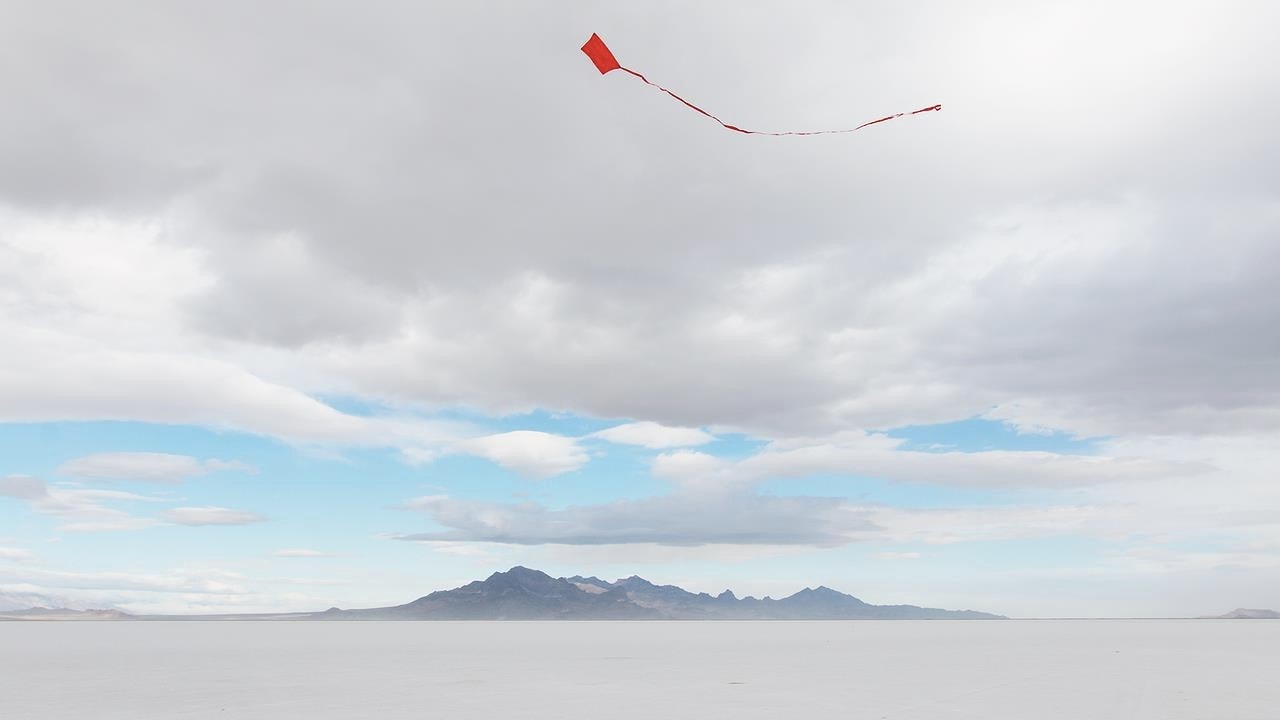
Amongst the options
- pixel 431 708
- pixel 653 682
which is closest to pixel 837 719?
pixel 431 708

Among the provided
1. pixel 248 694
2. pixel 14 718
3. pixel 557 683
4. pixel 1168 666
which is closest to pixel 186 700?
pixel 248 694

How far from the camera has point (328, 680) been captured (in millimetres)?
95438

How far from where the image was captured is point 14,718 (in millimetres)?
61188

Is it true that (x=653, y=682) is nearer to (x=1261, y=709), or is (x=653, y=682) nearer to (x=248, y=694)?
(x=248, y=694)

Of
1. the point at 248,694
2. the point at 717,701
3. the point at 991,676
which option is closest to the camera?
the point at 717,701

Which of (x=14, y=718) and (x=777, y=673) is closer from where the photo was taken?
(x=14, y=718)

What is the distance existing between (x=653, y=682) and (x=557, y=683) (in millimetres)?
8932

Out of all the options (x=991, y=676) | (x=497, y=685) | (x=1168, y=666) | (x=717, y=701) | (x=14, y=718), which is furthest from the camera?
(x=1168, y=666)

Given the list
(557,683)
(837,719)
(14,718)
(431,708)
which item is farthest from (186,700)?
(837,719)

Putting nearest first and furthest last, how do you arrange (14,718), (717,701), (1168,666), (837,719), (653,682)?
(837,719), (14,718), (717,701), (653,682), (1168,666)

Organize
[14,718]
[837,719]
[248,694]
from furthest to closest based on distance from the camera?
1. [248,694]
2. [14,718]
3. [837,719]

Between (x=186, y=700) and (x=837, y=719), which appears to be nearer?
(x=837, y=719)

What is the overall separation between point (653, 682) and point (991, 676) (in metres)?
36.1

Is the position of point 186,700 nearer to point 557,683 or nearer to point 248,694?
point 248,694
